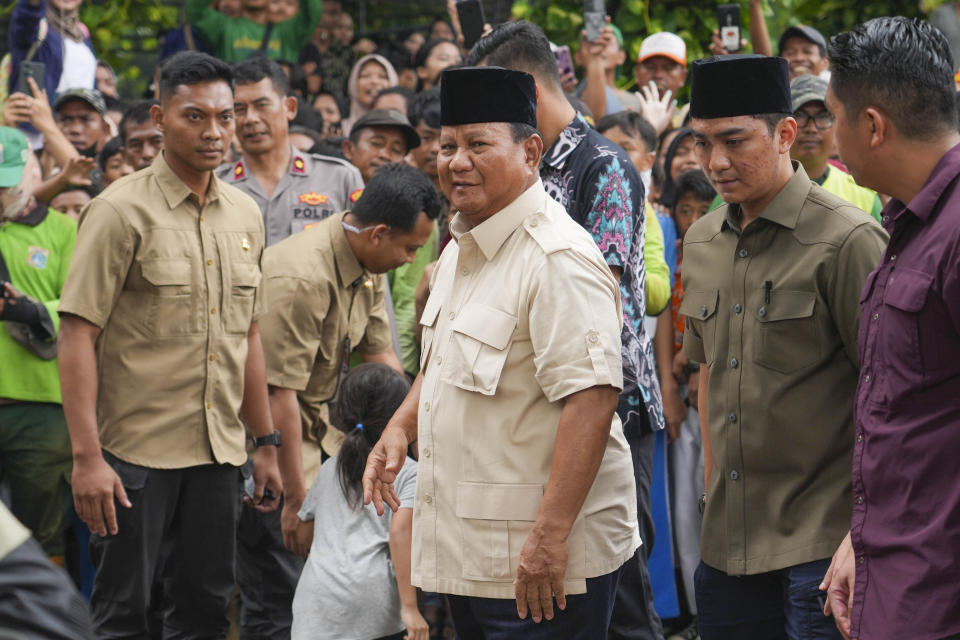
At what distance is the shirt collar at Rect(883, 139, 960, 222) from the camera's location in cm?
242

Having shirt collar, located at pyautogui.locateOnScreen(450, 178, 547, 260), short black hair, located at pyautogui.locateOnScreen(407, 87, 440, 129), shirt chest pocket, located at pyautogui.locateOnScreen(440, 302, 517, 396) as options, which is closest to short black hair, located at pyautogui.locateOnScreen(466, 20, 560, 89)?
shirt collar, located at pyautogui.locateOnScreen(450, 178, 547, 260)

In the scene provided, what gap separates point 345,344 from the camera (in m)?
4.98

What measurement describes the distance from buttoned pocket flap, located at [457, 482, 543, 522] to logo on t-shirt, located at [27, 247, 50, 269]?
3405 millimetres

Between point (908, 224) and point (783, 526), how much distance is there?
3.04 feet

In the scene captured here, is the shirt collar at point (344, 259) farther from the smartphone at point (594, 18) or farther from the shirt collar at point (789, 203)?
the smartphone at point (594, 18)

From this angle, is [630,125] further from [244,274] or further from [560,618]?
[560,618]

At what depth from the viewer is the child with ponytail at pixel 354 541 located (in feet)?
13.9

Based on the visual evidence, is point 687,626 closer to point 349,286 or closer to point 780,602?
point 349,286

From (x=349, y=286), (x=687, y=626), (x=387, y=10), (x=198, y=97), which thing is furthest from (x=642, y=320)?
(x=387, y=10)

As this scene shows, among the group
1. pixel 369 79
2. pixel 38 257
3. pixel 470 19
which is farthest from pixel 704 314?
pixel 369 79

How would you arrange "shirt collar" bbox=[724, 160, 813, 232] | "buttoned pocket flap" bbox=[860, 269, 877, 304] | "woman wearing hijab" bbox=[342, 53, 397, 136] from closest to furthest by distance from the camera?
"buttoned pocket flap" bbox=[860, 269, 877, 304] → "shirt collar" bbox=[724, 160, 813, 232] → "woman wearing hijab" bbox=[342, 53, 397, 136]

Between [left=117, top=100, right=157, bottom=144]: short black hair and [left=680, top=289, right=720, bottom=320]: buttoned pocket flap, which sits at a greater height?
[left=117, top=100, right=157, bottom=144]: short black hair

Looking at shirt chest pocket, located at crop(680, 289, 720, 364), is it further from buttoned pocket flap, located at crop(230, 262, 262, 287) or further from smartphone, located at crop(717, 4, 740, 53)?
smartphone, located at crop(717, 4, 740, 53)

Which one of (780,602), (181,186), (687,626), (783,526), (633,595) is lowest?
(687,626)
